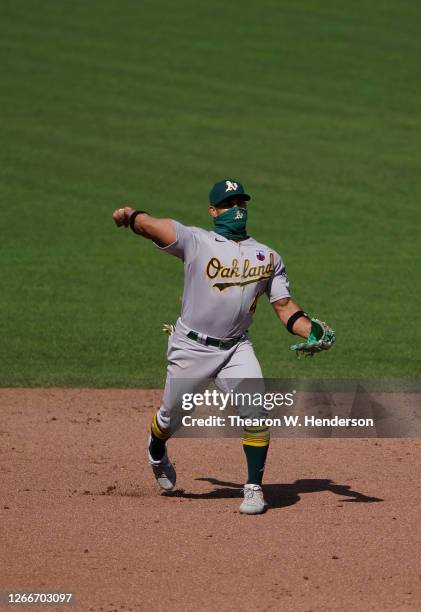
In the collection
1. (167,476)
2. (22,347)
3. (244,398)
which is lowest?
(22,347)

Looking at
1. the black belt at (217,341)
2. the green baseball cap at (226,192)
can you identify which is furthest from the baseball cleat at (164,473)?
the green baseball cap at (226,192)

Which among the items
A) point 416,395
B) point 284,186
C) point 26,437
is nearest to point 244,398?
point 26,437

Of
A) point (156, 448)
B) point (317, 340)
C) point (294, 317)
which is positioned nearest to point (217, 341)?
point (294, 317)

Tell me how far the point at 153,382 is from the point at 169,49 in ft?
63.1

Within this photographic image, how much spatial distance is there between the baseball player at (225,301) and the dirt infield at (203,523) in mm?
655

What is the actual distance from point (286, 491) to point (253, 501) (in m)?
0.91

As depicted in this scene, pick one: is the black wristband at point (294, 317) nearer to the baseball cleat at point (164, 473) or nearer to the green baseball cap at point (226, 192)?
the green baseball cap at point (226, 192)

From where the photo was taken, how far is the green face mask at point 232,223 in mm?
7930

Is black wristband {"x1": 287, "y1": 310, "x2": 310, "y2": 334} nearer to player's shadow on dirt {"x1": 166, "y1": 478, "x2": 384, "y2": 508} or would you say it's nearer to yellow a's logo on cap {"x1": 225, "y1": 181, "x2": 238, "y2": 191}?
yellow a's logo on cap {"x1": 225, "y1": 181, "x2": 238, "y2": 191}

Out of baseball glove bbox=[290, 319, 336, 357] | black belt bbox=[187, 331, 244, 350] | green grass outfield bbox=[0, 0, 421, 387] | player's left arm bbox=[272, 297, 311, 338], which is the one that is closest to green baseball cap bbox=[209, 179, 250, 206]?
player's left arm bbox=[272, 297, 311, 338]

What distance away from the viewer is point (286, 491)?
862 centimetres

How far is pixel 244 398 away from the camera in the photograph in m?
7.85

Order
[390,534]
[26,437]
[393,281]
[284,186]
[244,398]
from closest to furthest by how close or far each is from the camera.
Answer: [390,534] < [244,398] < [26,437] < [393,281] < [284,186]

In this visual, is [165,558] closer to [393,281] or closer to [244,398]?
[244,398]
